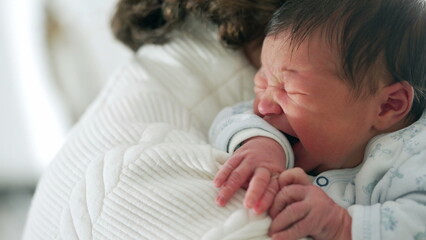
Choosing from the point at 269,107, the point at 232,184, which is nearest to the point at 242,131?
the point at 269,107

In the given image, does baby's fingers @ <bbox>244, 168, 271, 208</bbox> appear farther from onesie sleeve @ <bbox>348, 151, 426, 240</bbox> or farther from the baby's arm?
onesie sleeve @ <bbox>348, 151, 426, 240</bbox>

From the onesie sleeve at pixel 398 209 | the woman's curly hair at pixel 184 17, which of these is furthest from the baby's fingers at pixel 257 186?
the woman's curly hair at pixel 184 17

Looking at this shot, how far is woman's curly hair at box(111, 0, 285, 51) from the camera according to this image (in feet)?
3.59

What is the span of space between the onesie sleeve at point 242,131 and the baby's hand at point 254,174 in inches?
1.0

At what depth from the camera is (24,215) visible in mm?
2066

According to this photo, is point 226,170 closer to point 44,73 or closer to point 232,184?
point 232,184

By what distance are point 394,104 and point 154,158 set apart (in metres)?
0.33

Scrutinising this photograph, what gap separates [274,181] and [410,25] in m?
0.28

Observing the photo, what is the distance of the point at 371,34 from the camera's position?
2.74ft

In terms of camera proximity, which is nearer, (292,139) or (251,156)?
(251,156)

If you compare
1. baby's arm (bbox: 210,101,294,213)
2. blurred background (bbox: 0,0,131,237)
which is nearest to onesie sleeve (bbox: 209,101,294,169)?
baby's arm (bbox: 210,101,294,213)

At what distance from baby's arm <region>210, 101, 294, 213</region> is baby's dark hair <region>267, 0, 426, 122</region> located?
13 centimetres

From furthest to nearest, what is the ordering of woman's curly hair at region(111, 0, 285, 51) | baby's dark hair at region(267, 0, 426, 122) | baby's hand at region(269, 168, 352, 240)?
woman's curly hair at region(111, 0, 285, 51) < baby's dark hair at region(267, 0, 426, 122) < baby's hand at region(269, 168, 352, 240)

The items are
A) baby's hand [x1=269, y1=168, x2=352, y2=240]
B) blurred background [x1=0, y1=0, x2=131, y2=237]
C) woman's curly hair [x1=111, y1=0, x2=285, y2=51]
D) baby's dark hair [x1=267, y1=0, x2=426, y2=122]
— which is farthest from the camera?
blurred background [x1=0, y1=0, x2=131, y2=237]
